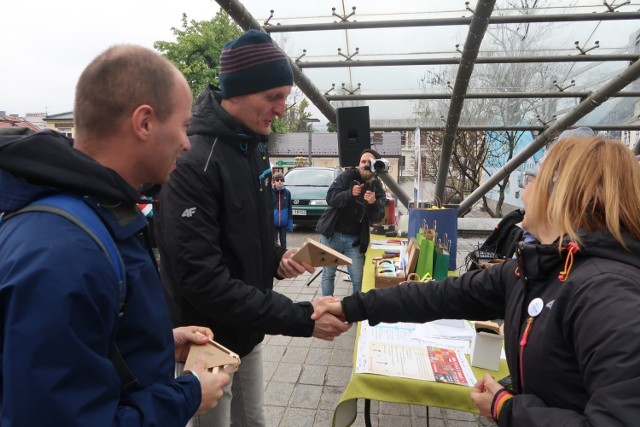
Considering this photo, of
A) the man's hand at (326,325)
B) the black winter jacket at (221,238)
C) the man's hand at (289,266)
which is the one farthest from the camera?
the man's hand at (289,266)

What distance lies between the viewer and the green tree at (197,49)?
25.9 meters

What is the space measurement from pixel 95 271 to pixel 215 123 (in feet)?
3.55

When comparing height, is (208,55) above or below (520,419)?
above

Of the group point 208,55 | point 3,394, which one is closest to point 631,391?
point 3,394

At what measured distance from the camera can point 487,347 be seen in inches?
76.6

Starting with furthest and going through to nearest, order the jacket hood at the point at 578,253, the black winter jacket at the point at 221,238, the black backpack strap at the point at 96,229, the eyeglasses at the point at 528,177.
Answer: the black winter jacket at the point at 221,238
the eyeglasses at the point at 528,177
the jacket hood at the point at 578,253
the black backpack strap at the point at 96,229

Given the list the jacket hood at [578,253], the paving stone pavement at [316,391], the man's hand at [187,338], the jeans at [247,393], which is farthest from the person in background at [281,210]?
the jacket hood at [578,253]

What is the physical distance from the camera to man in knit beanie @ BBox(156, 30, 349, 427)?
63.6 inches

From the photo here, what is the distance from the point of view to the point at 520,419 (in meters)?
1.14

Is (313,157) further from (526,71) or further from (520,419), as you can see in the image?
(520,419)

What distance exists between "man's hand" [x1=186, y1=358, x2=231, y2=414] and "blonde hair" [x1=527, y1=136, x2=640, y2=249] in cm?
112

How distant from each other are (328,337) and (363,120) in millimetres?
3765

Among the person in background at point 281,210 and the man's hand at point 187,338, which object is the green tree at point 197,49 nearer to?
the person in background at point 281,210

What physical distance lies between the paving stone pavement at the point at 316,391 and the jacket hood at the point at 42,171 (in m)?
2.71
